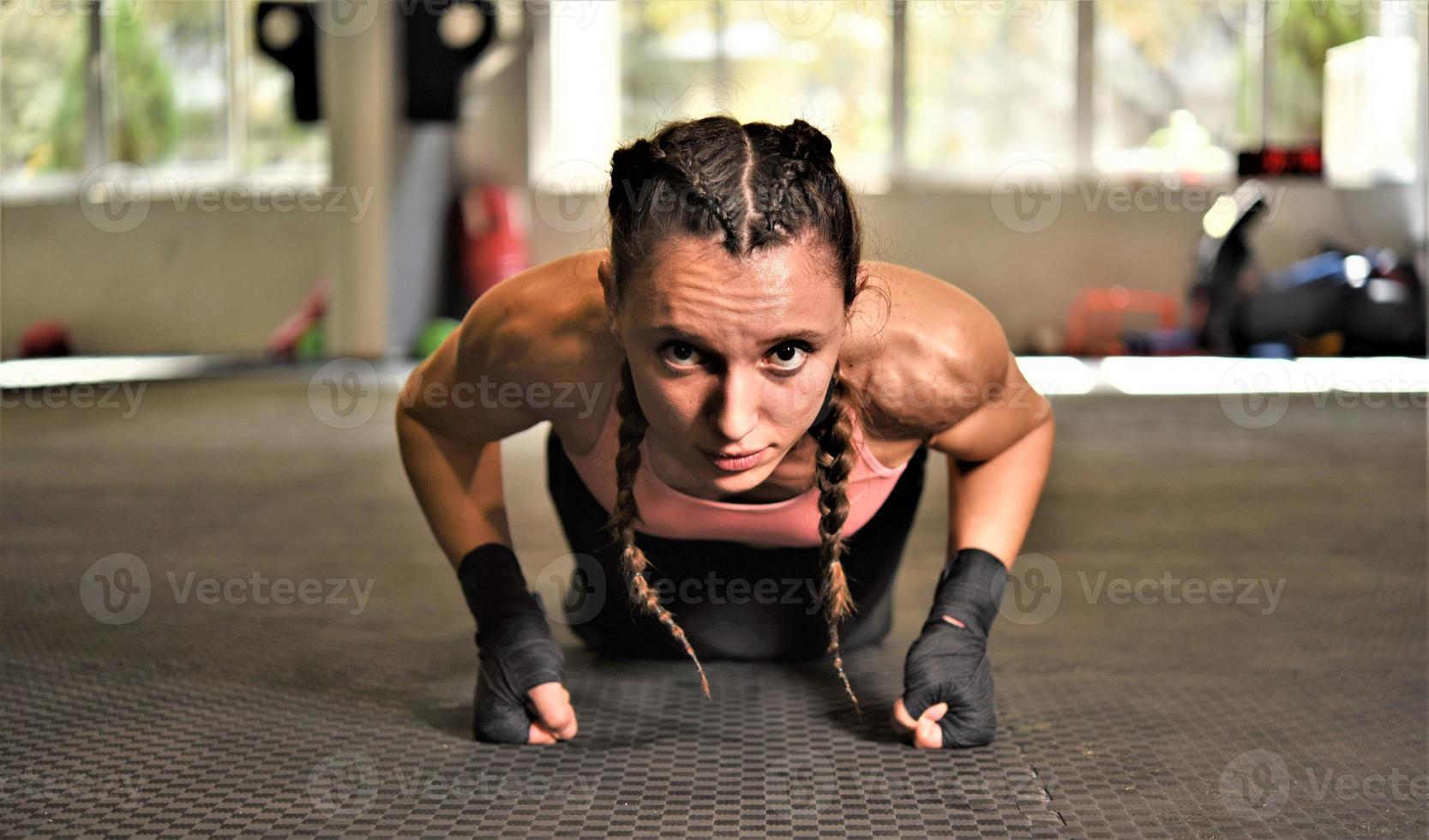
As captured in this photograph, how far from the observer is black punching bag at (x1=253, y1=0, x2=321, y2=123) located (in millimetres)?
6641

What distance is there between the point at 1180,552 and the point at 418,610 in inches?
55.5

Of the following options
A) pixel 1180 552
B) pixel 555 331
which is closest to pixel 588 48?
pixel 1180 552

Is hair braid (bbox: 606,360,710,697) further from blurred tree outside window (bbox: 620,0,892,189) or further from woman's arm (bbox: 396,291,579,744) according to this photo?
blurred tree outside window (bbox: 620,0,892,189)

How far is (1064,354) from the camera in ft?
25.2

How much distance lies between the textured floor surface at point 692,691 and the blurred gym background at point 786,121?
A: 4.69 m

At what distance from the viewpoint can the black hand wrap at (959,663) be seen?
1.55m

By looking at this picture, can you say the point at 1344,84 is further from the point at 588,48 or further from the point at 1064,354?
the point at 588,48

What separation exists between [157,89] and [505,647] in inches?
294

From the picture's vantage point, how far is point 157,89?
26.7 ft

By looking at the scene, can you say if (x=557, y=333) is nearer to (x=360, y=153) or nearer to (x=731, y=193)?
(x=731, y=193)

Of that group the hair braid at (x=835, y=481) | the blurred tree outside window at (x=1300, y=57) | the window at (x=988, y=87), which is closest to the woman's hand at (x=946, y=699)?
the hair braid at (x=835, y=481)

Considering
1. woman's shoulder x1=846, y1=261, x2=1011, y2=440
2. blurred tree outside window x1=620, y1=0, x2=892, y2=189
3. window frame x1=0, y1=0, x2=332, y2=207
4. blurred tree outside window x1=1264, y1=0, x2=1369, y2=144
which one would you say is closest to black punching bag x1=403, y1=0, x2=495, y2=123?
blurred tree outside window x1=620, y1=0, x2=892, y2=189

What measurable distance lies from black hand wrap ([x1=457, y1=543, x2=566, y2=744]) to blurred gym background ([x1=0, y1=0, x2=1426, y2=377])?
6.01 metres

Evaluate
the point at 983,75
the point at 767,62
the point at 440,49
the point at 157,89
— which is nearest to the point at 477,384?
the point at 440,49
